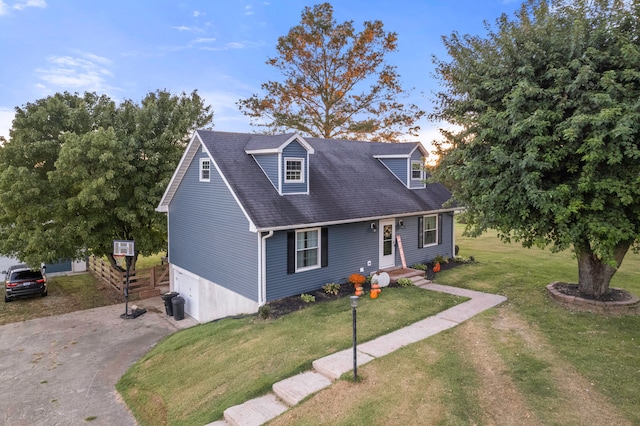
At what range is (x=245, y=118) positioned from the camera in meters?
31.5

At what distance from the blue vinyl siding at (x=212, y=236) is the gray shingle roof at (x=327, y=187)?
72 cm

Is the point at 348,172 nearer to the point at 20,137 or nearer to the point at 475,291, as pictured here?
the point at 475,291

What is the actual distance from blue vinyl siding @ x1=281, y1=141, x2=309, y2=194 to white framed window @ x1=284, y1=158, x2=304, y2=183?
109 mm

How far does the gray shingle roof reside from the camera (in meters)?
13.2

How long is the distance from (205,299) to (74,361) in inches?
194

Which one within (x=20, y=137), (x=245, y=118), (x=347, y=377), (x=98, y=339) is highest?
(x=245, y=118)

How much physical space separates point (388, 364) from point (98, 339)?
11190mm

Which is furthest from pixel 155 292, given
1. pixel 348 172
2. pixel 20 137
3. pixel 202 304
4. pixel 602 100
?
pixel 602 100

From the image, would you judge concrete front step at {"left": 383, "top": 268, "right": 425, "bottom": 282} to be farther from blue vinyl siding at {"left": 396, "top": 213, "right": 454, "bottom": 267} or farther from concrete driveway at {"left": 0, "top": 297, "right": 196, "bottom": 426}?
concrete driveway at {"left": 0, "top": 297, "right": 196, "bottom": 426}

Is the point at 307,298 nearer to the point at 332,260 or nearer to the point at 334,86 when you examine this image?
the point at 332,260

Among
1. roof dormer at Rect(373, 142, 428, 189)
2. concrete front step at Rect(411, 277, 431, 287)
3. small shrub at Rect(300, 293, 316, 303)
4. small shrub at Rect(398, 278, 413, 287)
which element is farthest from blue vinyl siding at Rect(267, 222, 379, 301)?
roof dormer at Rect(373, 142, 428, 189)

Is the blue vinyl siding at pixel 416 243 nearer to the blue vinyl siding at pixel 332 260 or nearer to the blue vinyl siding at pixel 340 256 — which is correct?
the blue vinyl siding at pixel 340 256

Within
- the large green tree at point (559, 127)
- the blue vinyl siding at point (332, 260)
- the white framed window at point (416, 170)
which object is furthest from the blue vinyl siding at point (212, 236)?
the white framed window at point (416, 170)

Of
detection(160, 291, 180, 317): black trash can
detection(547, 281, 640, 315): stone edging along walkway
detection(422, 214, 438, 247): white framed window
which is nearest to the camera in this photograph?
detection(547, 281, 640, 315): stone edging along walkway
